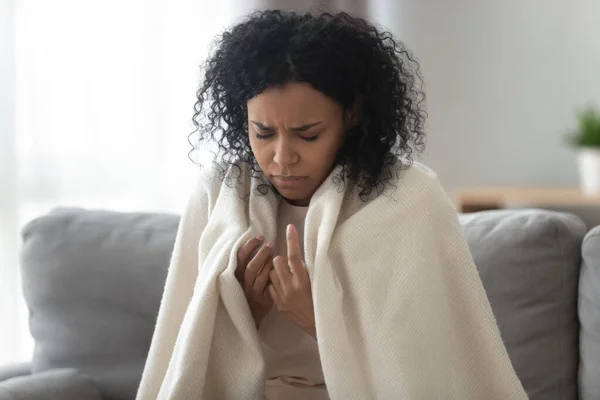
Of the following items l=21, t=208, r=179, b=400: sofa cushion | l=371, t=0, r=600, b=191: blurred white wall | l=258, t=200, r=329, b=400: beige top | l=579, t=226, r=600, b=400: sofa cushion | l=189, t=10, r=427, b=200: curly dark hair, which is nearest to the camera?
l=189, t=10, r=427, b=200: curly dark hair

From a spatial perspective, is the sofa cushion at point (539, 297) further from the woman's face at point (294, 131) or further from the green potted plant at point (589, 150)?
the green potted plant at point (589, 150)

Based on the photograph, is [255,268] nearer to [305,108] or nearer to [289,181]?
[289,181]

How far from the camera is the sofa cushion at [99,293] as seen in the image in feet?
7.54

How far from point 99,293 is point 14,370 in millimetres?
301

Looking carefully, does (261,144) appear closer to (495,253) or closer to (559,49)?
(495,253)

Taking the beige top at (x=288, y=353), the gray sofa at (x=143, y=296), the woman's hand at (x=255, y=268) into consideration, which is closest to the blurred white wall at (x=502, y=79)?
the gray sofa at (x=143, y=296)

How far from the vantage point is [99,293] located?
231 centimetres

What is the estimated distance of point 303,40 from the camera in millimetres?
1632

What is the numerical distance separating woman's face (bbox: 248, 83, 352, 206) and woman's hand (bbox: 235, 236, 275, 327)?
0.11 m

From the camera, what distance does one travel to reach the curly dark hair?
5.36 feet

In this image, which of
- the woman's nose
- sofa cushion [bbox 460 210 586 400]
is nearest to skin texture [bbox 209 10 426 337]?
the woman's nose

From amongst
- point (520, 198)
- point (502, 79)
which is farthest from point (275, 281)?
point (502, 79)

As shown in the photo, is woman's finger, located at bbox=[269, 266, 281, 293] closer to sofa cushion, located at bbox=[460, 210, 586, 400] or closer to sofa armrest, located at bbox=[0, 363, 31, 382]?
sofa cushion, located at bbox=[460, 210, 586, 400]

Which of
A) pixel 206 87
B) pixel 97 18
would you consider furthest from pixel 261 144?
pixel 97 18
